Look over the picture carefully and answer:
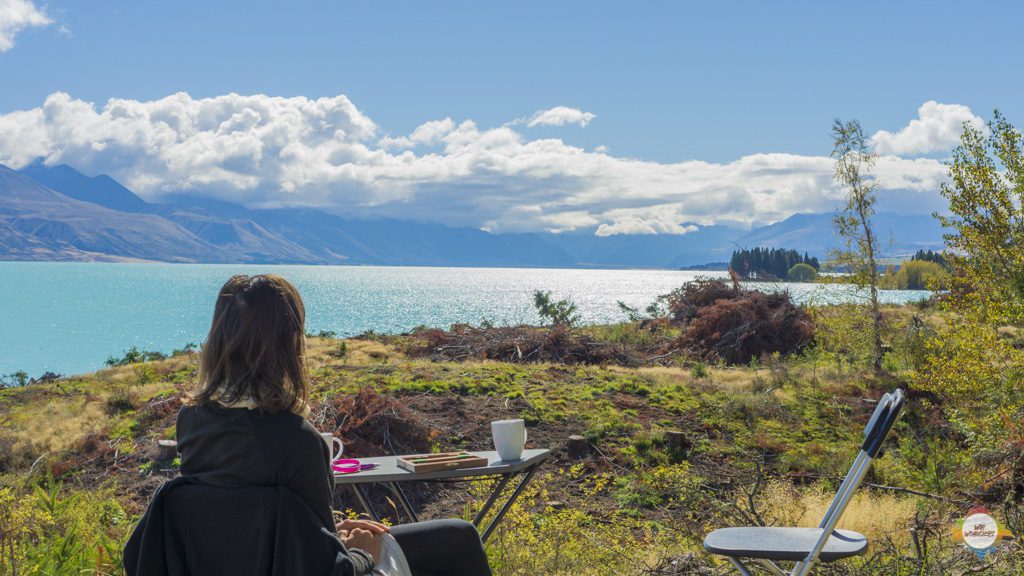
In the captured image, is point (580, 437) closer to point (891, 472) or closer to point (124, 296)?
point (891, 472)

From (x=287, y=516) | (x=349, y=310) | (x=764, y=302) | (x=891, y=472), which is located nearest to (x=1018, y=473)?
(x=891, y=472)

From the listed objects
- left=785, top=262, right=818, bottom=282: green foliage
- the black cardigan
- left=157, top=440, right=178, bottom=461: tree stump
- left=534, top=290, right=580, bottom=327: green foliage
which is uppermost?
left=785, top=262, right=818, bottom=282: green foliage

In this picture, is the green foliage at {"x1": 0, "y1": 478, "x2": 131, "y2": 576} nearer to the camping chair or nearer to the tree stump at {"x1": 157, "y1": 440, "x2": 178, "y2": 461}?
the camping chair

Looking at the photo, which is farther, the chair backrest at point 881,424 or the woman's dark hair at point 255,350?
the chair backrest at point 881,424

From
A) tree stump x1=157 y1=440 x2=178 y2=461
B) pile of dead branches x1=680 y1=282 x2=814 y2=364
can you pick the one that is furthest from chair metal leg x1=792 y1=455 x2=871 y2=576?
pile of dead branches x1=680 y1=282 x2=814 y2=364

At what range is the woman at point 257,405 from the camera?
2.11 meters

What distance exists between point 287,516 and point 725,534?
5.24ft

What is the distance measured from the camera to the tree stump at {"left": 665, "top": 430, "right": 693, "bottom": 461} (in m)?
8.92

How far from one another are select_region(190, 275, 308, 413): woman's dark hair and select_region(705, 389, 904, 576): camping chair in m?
1.53

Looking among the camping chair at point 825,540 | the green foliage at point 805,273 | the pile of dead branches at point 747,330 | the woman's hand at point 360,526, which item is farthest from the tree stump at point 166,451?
the green foliage at point 805,273

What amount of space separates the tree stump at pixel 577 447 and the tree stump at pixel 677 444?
0.94m

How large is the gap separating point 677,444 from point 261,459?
7559 millimetres

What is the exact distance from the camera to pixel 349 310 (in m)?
74.4

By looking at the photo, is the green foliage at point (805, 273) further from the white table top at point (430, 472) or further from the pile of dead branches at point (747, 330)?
the white table top at point (430, 472)
